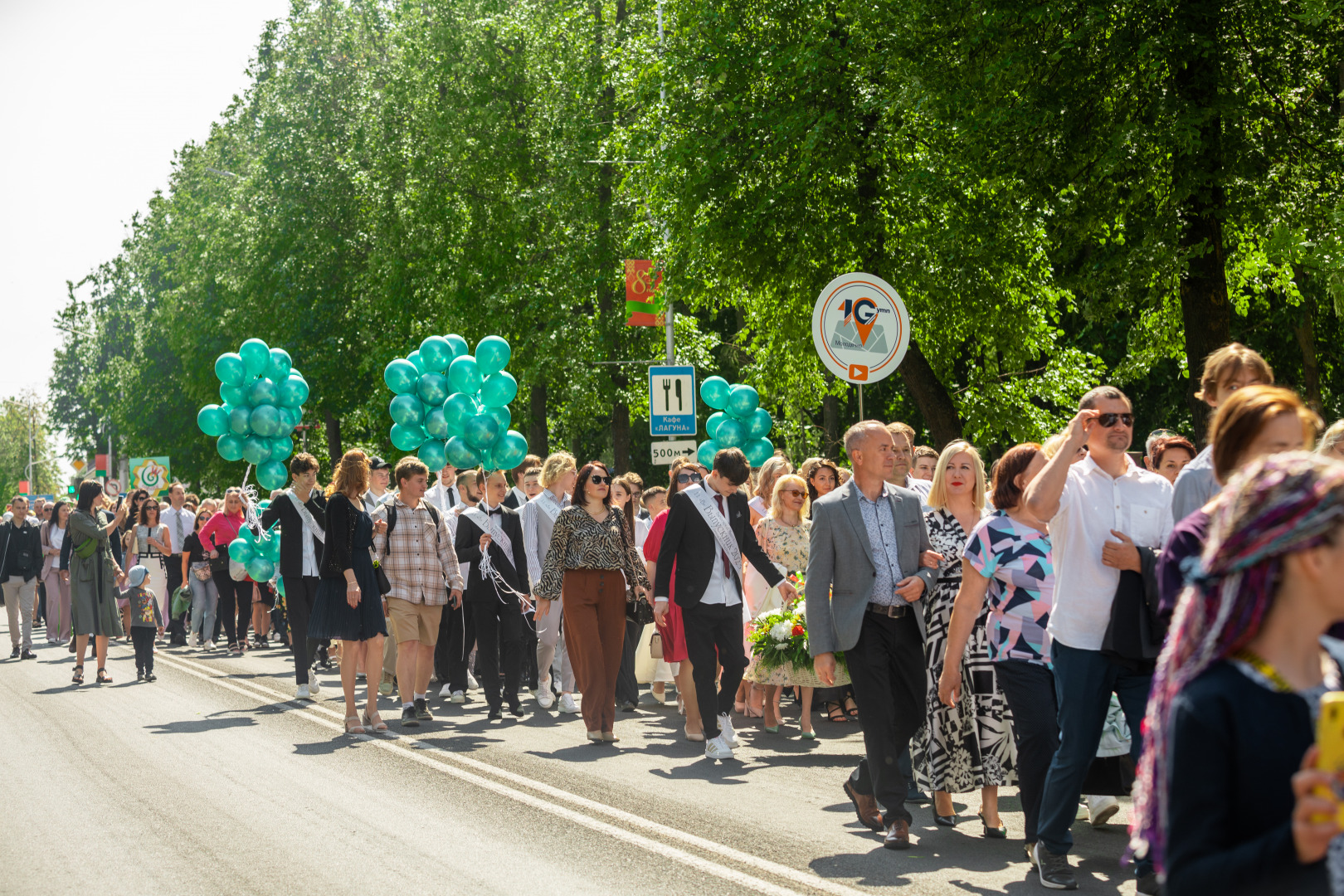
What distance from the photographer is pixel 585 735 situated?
37.3ft

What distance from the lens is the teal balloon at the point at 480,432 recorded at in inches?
617

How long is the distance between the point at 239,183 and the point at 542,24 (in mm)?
13708

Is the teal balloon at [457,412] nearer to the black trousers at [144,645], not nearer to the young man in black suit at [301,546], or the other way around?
the young man in black suit at [301,546]

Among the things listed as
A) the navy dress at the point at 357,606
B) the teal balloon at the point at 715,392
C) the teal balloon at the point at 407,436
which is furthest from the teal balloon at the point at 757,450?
the navy dress at the point at 357,606

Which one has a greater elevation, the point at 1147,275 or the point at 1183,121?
the point at 1183,121

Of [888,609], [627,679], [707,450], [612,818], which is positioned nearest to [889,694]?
[888,609]

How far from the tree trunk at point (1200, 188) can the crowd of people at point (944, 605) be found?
Result: 5.04 meters

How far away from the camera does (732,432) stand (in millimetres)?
20797

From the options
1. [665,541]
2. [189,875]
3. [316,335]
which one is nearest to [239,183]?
[316,335]

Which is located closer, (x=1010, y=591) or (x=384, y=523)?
(x=1010, y=591)

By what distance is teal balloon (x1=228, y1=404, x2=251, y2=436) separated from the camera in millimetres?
17406

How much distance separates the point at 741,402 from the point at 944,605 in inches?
530

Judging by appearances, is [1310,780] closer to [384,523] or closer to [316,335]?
[384,523]

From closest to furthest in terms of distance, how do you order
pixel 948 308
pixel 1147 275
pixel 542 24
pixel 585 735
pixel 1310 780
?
pixel 1310 780 → pixel 585 735 → pixel 1147 275 → pixel 948 308 → pixel 542 24
